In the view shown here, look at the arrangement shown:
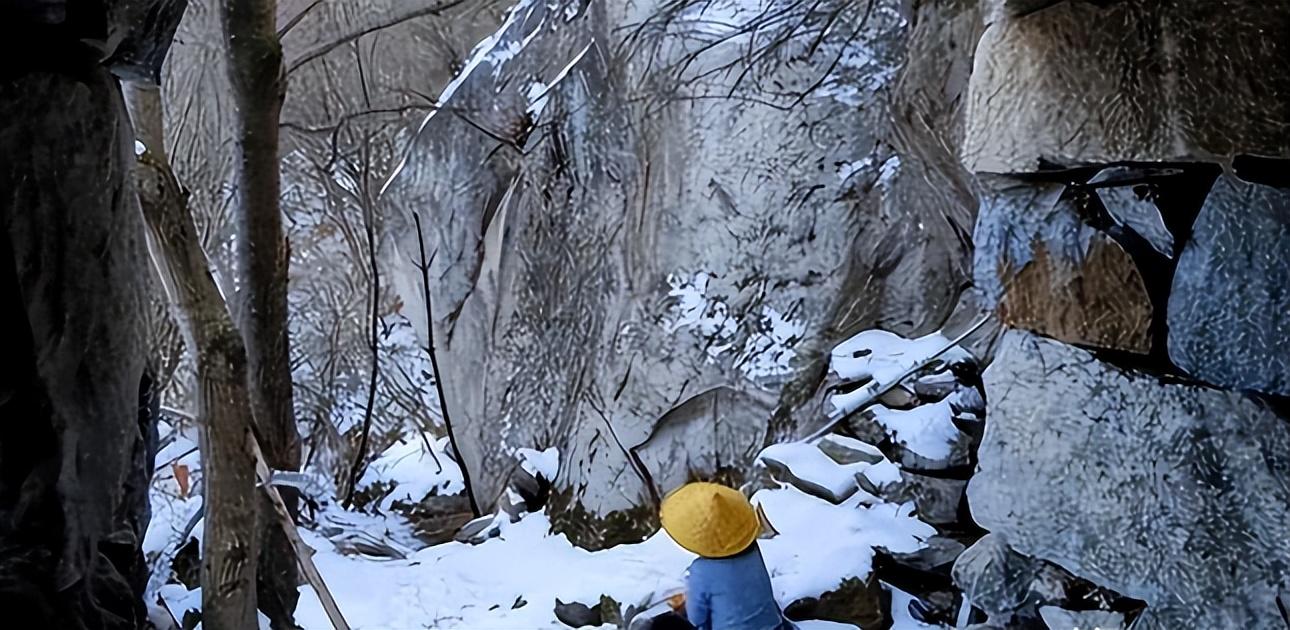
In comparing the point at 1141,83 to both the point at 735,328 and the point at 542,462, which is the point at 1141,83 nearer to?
the point at 735,328

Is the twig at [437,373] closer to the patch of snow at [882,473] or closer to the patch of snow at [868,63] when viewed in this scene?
the patch of snow at [868,63]

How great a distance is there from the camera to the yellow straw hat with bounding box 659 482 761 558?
2146mm

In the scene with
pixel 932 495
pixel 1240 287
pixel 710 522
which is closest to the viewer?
pixel 1240 287

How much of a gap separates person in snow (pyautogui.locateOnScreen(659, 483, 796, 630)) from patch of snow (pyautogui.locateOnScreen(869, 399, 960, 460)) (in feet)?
2.60

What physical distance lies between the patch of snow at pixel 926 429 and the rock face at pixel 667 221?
1197 millimetres

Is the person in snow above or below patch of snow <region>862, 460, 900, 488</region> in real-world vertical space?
above

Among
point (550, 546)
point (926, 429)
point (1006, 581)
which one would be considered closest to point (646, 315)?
point (550, 546)

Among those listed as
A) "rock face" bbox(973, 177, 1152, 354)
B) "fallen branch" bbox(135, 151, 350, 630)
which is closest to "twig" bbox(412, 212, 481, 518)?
"fallen branch" bbox(135, 151, 350, 630)

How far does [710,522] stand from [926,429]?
1.01 meters

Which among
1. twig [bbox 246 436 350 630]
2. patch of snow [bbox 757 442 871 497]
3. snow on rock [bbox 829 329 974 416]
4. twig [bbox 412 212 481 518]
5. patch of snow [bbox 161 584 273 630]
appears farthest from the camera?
twig [bbox 412 212 481 518]

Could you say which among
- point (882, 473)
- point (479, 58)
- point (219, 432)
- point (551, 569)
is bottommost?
point (551, 569)

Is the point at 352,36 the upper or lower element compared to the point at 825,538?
upper

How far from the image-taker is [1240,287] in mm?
842

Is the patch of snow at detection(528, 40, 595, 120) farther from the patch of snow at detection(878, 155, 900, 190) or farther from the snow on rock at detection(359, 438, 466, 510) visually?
the snow on rock at detection(359, 438, 466, 510)
